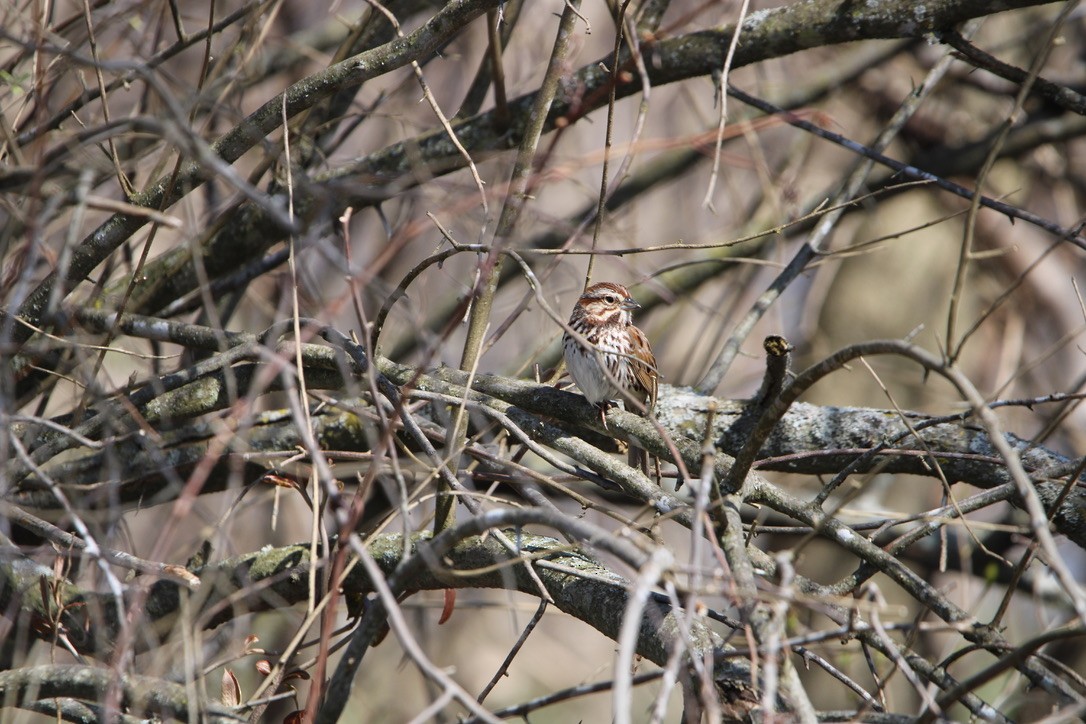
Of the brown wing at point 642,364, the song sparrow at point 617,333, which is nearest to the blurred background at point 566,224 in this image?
the song sparrow at point 617,333

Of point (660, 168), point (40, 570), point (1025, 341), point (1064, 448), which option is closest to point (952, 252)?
point (1025, 341)

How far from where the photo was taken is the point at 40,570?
3.46 meters

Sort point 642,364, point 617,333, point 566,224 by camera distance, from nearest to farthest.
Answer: point 566,224 → point 642,364 → point 617,333

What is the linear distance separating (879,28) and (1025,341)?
21.2ft

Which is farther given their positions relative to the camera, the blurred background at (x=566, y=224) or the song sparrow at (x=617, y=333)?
the song sparrow at (x=617, y=333)

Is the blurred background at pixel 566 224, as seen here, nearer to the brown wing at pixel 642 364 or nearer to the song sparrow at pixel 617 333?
the song sparrow at pixel 617 333

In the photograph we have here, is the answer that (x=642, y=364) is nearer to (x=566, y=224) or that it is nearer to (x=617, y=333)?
(x=617, y=333)

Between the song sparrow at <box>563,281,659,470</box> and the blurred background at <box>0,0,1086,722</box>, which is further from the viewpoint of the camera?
the song sparrow at <box>563,281,659,470</box>

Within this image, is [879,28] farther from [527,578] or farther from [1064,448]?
[1064,448]

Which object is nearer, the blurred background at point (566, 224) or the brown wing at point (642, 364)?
the blurred background at point (566, 224)

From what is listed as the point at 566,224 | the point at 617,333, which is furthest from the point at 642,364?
the point at 566,224

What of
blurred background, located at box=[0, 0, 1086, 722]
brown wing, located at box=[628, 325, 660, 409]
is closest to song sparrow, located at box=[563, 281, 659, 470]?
brown wing, located at box=[628, 325, 660, 409]

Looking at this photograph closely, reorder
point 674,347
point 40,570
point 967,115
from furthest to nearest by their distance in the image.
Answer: point 674,347, point 967,115, point 40,570

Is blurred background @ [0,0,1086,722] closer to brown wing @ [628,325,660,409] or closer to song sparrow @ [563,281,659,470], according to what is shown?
song sparrow @ [563,281,659,470]
